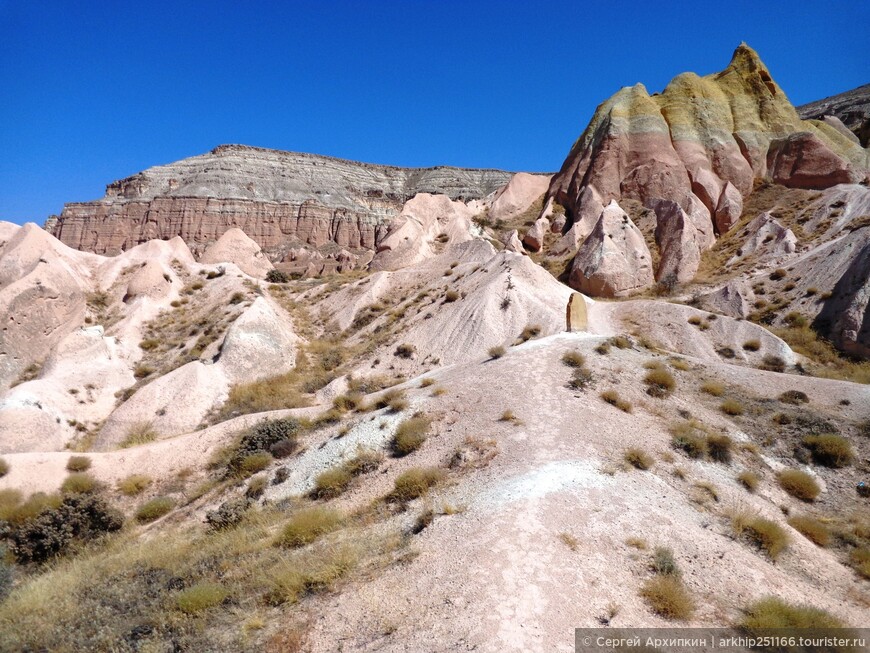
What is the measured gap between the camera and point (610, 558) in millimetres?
6191

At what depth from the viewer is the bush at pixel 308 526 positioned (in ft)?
25.9

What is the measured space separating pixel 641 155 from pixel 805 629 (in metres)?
38.4

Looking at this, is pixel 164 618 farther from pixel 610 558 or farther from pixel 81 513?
pixel 81 513

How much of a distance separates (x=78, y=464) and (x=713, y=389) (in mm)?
16277

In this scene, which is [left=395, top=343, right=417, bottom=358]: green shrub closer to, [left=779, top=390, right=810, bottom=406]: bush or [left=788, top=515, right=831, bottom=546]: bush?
[left=779, top=390, right=810, bottom=406]: bush

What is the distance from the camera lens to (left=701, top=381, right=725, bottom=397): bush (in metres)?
12.0

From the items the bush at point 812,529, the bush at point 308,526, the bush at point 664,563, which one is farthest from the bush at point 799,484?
the bush at point 308,526

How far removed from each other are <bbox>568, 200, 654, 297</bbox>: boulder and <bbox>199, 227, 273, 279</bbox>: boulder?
2283 cm

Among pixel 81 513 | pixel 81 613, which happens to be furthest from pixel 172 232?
pixel 81 613

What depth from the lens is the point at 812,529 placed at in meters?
7.76

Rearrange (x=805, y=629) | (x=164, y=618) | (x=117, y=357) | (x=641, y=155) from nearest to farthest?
(x=805, y=629), (x=164, y=618), (x=117, y=357), (x=641, y=155)

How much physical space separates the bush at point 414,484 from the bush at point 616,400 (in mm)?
4431

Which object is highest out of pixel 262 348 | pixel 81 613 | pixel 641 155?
pixel 641 155

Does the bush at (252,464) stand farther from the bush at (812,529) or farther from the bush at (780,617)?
the bush at (812,529)
